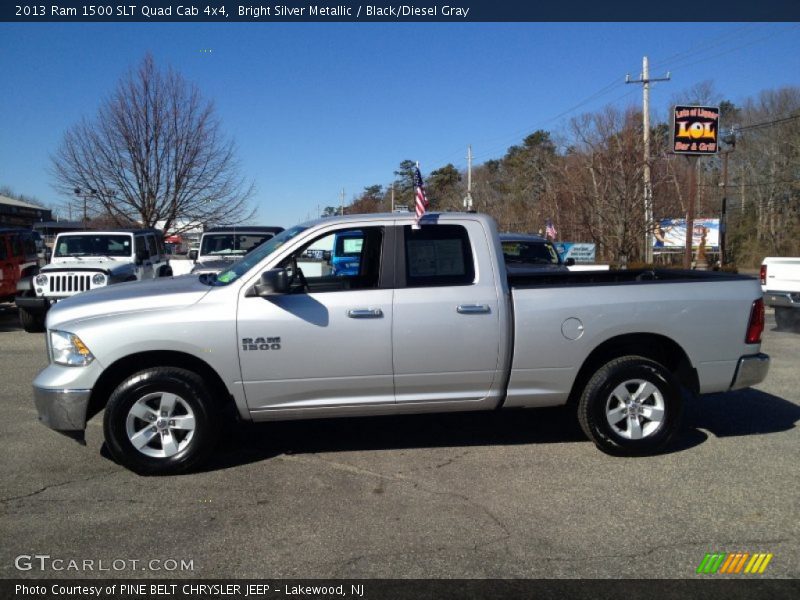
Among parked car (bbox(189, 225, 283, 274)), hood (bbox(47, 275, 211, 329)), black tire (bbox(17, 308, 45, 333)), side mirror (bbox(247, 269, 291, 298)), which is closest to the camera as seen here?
side mirror (bbox(247, 269, 291, 298))

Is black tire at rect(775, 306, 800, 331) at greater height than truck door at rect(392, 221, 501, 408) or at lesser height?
lesser

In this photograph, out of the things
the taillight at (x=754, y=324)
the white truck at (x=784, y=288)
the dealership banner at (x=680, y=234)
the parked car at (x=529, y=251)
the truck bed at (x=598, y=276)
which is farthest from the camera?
the dealership banner at (x=680, y=234)

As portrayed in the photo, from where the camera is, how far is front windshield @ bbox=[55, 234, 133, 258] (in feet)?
43.9

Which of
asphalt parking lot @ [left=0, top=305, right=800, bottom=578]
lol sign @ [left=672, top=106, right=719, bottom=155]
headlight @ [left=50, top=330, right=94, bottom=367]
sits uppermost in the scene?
lol sign @ [left=672, top=106, right=719, bottom=155]

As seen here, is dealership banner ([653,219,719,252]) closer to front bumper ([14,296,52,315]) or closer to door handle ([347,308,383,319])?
front bumper ([14,296,52,315])

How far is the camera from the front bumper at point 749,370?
536 centimetres

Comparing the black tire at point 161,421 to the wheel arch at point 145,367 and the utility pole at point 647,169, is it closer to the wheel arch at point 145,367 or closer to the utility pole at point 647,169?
the wheel arch at point 145,367

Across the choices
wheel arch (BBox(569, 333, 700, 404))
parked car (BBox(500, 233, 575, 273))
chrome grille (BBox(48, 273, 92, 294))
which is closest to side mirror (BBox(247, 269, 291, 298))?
wheel arch (BBox(569, 333, 700, 404))

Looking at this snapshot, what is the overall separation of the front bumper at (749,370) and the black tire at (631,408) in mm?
575

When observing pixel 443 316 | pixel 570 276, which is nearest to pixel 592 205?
pixel 570 276

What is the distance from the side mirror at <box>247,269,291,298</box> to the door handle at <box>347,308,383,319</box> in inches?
20.1

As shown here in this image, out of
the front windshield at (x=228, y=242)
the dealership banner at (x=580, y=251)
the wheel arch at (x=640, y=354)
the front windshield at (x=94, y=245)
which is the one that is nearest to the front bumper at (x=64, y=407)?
the wheel arch at (x=640, y=354)

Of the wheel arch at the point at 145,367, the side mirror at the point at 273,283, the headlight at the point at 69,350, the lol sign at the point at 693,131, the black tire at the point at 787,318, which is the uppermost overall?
the lol sign at the point at 693,131

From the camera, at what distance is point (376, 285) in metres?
5.11
